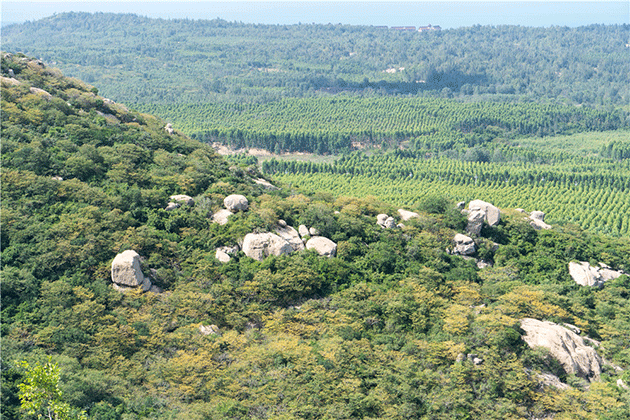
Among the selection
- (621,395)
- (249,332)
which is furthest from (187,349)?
(621,395)

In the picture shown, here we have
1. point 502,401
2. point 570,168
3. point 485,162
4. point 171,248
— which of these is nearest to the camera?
point 502,401

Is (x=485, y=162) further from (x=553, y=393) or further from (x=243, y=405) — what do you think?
(x=243, y=405)

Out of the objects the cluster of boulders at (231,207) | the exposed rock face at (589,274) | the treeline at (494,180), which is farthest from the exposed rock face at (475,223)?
the treeline at (494,180)

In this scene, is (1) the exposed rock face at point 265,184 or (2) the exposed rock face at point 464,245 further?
(1) the exposed rock face at point 265,184

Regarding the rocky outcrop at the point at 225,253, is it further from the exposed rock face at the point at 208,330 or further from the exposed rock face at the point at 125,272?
the exposed rock face at the point at 125,272

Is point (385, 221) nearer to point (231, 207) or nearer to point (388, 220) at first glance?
point (388, 220)

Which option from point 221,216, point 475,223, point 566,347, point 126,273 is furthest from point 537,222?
point 126,273

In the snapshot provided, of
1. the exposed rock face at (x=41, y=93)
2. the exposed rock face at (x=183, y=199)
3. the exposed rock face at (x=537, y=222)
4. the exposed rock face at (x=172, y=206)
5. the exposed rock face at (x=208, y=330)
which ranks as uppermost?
the exposed rock face at (x=41, y=93)

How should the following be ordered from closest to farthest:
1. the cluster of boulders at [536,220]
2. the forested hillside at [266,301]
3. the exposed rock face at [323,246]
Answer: the forested hillside at [266,301], the exposed rock face at [323,246], the cluster of boulders at [536,220]
